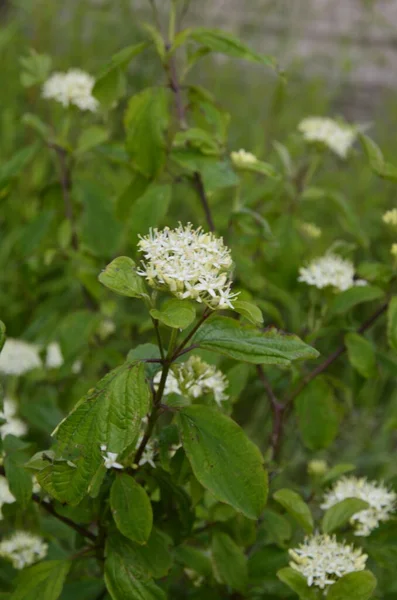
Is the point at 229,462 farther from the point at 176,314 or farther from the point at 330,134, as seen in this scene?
the point at 330,134

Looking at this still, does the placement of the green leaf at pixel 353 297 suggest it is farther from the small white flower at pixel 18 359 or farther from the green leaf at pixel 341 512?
the small white flower at pixel 18 359

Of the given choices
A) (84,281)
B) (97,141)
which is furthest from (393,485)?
(97,141)

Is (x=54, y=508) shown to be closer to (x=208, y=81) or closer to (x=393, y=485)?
(x=393, y=485)

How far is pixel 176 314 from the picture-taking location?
0.94m

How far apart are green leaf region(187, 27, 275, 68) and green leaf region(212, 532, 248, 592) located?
2.65 ft

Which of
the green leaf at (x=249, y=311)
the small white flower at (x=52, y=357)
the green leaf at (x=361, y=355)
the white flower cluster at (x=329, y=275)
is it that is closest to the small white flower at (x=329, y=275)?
the white flower cluster at (x=329, y=275)

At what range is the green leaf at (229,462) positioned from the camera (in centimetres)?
100

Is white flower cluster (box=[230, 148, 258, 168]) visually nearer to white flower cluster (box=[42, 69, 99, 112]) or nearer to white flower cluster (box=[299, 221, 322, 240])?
white flower cluster (box=[299, 221, 322, 240])

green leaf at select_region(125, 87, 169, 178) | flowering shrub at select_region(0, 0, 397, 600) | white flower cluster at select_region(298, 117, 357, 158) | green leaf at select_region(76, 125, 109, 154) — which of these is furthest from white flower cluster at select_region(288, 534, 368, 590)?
white flower cluster at select_region(298, 117, 357, 158)

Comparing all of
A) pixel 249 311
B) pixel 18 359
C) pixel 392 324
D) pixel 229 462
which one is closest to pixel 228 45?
pixel 392 324

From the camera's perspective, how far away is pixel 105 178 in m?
2.48

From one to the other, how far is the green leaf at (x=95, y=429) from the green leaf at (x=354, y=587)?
336 mm

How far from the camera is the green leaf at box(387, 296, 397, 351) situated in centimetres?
133

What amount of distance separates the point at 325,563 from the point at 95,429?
0.39m
